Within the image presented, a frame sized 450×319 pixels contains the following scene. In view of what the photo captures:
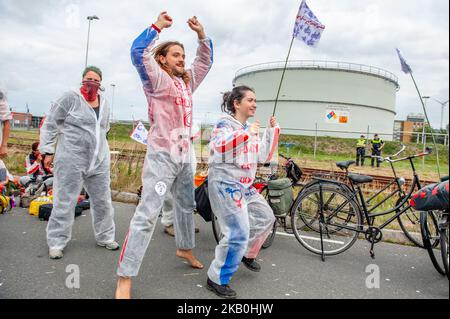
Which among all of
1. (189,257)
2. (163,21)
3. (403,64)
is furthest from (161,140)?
(403,64)

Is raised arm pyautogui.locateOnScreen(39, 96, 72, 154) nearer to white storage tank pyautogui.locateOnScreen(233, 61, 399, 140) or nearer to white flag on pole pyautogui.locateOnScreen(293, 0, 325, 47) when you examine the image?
white flag on pole pyautogui.locateOnScreen(293, 0, 325, 47)

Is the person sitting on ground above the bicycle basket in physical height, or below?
below

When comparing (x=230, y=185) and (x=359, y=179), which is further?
(x=359, y=179)

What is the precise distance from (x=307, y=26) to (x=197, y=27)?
1.86m

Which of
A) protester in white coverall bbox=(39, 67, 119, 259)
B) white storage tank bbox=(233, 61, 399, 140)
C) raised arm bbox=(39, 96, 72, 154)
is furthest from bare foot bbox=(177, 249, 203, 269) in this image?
white storage tank bbox=(233, 61, 399, 140)

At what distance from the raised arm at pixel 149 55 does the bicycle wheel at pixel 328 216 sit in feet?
Answer: 7.49

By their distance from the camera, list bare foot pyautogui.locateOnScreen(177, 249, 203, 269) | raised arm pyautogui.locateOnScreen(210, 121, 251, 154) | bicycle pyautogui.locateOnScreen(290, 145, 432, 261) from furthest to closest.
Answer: bicycle pyautogui.locateOnScreen(290, 145, 432, 261), bare foot pyautogui.locateOnScreen(177, 249, 203, 269), raised arm pyautogui.locateOnScreen(210, 121, 251, 154)

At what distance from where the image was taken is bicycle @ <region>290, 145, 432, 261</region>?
427 cm

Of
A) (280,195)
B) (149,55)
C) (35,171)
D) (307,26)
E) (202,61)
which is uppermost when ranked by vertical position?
(307,26)

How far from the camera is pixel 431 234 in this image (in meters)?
3.85

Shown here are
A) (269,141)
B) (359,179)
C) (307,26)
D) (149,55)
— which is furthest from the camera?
(307,26)

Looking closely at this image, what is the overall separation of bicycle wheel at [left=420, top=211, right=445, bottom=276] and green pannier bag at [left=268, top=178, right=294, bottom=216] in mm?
1397

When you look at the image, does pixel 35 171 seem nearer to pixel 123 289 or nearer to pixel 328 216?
pixel 123 289

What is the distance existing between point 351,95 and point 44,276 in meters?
40.7
